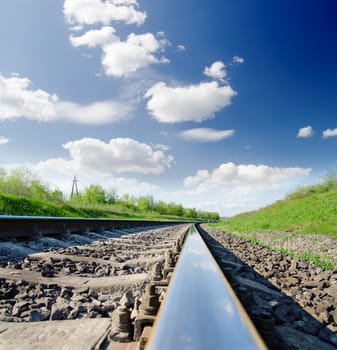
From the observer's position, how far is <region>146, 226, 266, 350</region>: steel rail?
797 millimetres

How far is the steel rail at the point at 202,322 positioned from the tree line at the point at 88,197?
24.7 m

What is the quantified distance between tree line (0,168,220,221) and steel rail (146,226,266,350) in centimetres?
2468

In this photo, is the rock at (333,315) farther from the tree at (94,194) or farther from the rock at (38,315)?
the tree at (94,194)

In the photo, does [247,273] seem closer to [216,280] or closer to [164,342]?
[216,280]

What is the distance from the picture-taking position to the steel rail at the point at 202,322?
80 cm

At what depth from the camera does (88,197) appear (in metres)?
60.3

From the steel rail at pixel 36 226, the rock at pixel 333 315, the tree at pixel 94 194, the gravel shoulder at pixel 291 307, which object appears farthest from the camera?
the tree at pixel 94 194

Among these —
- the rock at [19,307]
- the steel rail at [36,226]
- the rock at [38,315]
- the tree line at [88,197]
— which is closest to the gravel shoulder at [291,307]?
the rock at [38,315]

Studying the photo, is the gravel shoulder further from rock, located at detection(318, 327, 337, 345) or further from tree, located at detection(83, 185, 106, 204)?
tree, located at detection(83, 185, 106, 204)

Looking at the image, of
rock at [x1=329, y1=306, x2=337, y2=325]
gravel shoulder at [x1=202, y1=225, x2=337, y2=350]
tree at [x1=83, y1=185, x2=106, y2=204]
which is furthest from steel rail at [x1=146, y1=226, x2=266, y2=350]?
tree at [x1=83, y1=185, x2=106, y2=204]

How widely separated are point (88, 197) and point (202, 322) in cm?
6162

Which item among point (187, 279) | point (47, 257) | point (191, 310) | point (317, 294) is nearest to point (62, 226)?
point (47, 257)

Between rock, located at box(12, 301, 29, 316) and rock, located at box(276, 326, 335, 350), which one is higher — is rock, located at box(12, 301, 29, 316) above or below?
below

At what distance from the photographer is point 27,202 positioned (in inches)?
672
